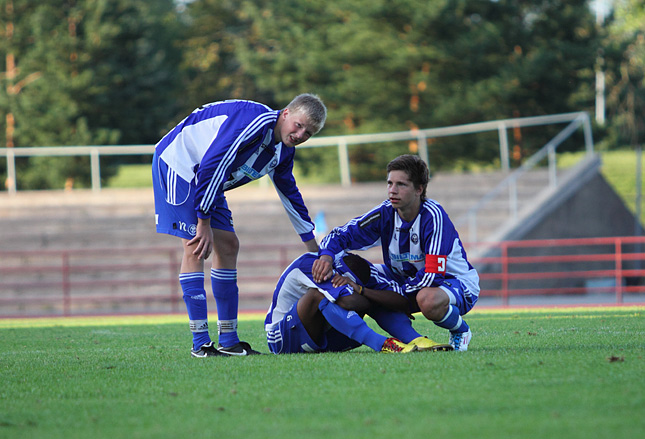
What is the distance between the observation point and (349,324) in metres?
4.62

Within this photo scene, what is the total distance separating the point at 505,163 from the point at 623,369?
13.6 meters

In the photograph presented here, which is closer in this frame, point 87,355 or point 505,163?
point 87,355

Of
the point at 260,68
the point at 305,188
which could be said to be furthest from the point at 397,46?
the point at 305,188

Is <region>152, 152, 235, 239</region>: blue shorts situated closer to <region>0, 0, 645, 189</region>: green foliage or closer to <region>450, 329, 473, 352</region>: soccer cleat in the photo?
<region>450, 329, 473, 352</region>: soccer cleat

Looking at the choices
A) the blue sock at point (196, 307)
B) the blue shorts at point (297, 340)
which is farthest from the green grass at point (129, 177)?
the blue shorts at point (297, 340)

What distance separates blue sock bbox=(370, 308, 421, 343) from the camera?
481 cm

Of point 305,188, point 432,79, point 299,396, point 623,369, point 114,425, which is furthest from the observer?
point 432,79

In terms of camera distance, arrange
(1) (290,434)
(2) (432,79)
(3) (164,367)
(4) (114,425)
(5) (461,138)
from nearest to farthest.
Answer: (1) (290,434), (4) (114,425), (3) (164,367), (5) (461,138), (2) (432,79)

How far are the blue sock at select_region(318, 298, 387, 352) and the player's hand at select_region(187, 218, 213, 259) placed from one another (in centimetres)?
69

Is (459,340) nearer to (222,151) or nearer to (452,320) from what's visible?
(452,320)

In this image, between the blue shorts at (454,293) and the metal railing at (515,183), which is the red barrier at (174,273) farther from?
the blue shorts at (454,293)

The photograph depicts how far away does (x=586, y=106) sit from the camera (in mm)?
24953

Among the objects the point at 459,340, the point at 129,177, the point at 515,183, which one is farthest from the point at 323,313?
the point at 129,177

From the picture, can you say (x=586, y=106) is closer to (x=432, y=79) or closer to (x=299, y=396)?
(x=432, y=79)
